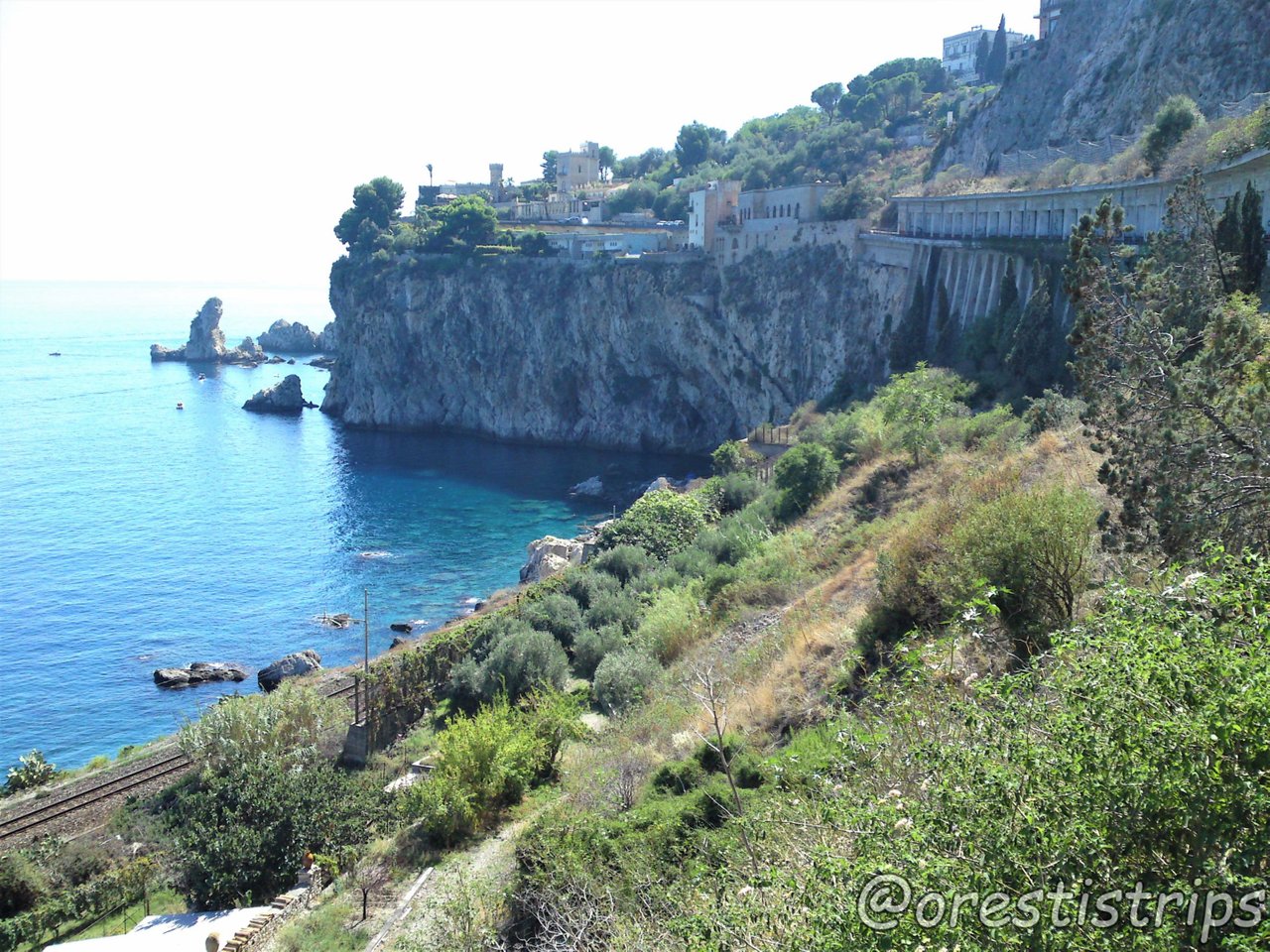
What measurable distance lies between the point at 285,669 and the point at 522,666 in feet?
48.9

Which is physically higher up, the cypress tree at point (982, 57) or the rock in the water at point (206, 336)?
the cypress tree at point (982, 57)

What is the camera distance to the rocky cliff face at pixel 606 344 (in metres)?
52.6

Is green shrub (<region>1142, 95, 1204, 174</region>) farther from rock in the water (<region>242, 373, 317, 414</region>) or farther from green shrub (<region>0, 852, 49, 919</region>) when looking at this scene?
rock in the water (<region>242, 373, 317, 414</region>)

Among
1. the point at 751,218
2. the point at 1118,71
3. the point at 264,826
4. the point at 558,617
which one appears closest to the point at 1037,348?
the point at 558,617

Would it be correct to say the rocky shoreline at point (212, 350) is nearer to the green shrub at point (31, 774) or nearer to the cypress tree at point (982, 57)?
the cypress tree at point (982, 57)

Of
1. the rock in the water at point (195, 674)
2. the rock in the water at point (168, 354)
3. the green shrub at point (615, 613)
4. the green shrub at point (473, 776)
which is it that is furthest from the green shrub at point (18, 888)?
the rock in the water at point (168, 354)

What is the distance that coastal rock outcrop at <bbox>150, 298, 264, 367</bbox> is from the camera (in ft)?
412

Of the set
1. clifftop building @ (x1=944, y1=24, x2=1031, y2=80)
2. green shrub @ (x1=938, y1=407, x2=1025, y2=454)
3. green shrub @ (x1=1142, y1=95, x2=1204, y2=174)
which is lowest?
green shrub @ (x1=938, y1=407, x2=1025, y2=454)

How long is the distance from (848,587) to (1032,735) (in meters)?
10.5

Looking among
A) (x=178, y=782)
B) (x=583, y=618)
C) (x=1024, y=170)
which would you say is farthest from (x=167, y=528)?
(x=1024, y=170)

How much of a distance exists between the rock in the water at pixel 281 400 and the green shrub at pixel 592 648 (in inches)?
2785

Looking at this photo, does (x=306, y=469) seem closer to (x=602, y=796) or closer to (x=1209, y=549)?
(x=602, y=796)

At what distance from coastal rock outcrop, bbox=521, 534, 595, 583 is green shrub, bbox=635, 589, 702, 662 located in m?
13.6

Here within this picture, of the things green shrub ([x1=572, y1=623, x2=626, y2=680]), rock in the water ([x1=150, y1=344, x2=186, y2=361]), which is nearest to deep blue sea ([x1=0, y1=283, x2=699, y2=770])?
green shrub ([x1=572, y1=623, x2=626, y2=680])
